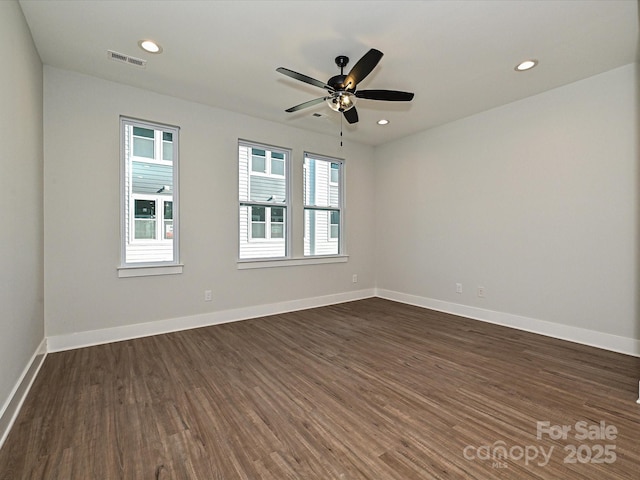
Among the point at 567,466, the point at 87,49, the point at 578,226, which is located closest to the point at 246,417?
the point at 567,466

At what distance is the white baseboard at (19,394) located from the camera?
1.84 m

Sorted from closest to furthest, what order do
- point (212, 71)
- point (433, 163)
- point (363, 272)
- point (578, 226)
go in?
1. point (212, 71)
2. point (578, 226)
3. point (433, 163)
4. point (363, 272)

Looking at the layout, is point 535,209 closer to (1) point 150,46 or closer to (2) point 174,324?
(1) point 150,46

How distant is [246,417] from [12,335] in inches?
66.1

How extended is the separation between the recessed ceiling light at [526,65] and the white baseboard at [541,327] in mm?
2833

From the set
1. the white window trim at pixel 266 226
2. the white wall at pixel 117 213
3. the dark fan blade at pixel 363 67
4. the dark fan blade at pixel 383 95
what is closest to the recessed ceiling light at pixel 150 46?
the white wall at pixel 117 213

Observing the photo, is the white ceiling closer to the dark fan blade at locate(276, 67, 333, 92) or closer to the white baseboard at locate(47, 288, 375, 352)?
the dark fan blade at locate(276, 67, 333, 92)

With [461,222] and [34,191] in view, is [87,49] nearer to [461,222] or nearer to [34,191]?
Result: [34,191]

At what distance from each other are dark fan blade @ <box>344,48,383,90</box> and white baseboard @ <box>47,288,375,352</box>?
10.4ft

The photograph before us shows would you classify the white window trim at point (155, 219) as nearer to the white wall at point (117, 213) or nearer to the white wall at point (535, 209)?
the white wall at point (117, 213)

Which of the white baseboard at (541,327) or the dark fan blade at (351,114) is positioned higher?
the dark fan blade at (351,114)

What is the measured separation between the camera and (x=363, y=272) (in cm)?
577

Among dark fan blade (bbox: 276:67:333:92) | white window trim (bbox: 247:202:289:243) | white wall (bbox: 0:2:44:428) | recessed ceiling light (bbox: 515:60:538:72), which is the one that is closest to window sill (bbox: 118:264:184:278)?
white wall (bbox: 0:2:44:428)

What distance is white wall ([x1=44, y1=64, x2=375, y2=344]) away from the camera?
319 cm
